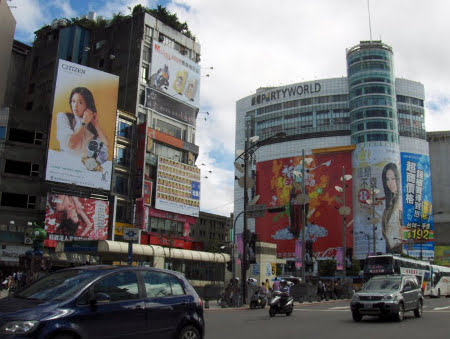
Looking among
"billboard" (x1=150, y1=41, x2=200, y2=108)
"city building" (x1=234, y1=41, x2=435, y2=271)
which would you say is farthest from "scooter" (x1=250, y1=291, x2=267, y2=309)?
"city building" (x1=234, y1=41, x2=435, y2=271)

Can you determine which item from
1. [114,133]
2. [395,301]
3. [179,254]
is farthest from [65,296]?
[114,133]

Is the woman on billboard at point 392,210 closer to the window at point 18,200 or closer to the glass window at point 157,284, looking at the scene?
the window at point 18,200

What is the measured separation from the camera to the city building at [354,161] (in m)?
91.6

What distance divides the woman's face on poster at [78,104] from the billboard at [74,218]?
357 inches

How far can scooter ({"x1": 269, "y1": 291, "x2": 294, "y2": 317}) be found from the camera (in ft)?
58.9

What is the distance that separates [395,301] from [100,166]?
4182 centimetres

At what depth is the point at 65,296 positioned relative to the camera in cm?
670

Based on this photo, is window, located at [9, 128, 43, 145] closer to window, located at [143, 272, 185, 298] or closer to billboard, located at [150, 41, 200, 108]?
billboard, located at [150, 41, 200, 108]

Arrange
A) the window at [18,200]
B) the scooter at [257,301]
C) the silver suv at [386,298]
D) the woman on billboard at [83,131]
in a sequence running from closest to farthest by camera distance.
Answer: the silver suv at [386,298], the scooter at [257,301], the window at [18,200], the woman on billboard at [83,131]

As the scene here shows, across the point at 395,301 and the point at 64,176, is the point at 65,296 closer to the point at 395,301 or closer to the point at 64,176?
the point at 395,301

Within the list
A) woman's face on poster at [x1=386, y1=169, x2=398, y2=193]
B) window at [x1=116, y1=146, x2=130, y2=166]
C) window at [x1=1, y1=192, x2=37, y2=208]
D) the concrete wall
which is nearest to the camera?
the concrete wall

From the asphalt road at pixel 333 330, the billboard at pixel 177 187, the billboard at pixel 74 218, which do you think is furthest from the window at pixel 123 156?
the asphalt road at pixel 333 330

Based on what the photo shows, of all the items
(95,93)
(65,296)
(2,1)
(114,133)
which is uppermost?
(2,1)

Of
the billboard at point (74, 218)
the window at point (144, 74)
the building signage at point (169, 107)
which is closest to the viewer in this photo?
the billboard at point (74, 218)
